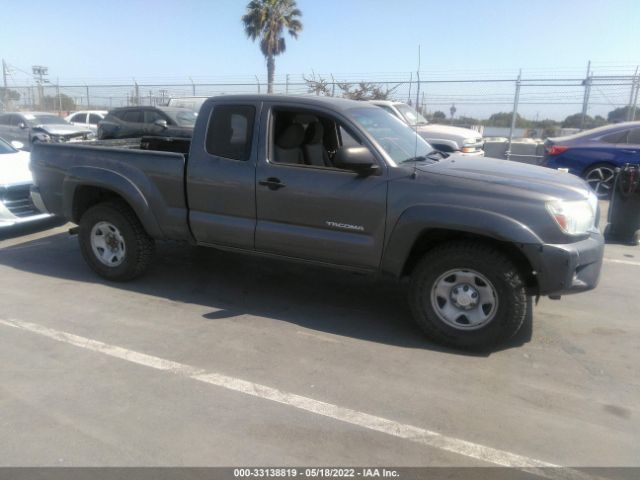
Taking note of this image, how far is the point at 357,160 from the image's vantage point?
158 inches

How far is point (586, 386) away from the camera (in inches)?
139

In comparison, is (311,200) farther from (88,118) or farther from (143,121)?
(88,118)

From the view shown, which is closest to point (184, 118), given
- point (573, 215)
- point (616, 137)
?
point (616, 137)

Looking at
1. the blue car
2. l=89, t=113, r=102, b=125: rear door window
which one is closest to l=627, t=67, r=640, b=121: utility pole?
the blue car

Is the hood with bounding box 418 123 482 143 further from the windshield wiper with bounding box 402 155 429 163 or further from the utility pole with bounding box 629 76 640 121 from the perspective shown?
the windshield wiper with bounding box 402 155 429 163

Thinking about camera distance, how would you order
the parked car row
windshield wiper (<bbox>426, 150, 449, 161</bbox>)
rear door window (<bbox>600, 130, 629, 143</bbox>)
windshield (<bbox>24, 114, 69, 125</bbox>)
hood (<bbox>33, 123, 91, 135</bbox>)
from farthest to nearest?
1. windshield (<bbox>24, 114, 69, 125</bbox>)
2. the parked car row
3. hood (<bbox>33, 123, 91, 135</bbox>)
4. rear door window (<bbox>600, 130, 629, 143</bbox>)
5. windshield wiper (<bbox>426, 150, 449, 161</bbox>)

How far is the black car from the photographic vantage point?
13773mm

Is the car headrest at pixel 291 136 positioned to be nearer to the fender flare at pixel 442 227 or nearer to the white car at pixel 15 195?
the fender flare at pixel 442 227

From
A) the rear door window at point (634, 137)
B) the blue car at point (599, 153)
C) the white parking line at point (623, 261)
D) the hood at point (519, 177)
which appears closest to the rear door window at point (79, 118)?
the blue car at point (599, 153)

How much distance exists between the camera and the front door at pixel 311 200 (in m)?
4.15

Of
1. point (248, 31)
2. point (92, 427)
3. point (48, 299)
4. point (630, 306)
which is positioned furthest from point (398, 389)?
point (248, 31)

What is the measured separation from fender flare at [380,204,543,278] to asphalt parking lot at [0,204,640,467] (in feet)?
2.21

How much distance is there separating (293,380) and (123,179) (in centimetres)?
276

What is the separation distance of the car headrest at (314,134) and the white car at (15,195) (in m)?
4.41
